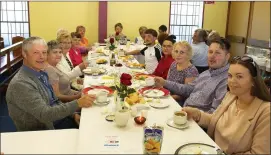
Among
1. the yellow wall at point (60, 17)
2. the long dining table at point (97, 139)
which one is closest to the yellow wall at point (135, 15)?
the yellow wall at point (60, 17)

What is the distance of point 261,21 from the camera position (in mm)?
6824

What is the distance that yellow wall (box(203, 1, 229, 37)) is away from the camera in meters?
8.09

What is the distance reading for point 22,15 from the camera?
722cm

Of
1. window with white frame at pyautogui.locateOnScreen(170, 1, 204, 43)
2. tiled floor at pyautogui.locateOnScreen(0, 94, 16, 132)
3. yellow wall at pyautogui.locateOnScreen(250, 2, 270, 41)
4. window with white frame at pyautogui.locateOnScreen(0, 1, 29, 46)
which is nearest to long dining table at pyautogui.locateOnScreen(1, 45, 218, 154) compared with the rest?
tiled floor at pyautogui.locateOnScreen(0, 94, 16, 132)

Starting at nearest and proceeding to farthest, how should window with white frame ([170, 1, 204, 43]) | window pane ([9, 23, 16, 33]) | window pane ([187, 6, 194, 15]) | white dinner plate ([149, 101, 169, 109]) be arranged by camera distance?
1. white dinner plate ([149, 101, 169, 109])
2. window pane ([9, 23, 16, 33])
3. window with white frame ([170, 1, 204, 43])
4. window pane ([187, 6, 194, 15])

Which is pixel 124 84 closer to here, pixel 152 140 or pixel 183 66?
pixel 152 140

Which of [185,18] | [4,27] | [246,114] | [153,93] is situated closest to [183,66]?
[153,93]

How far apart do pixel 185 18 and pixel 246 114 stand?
715 cm

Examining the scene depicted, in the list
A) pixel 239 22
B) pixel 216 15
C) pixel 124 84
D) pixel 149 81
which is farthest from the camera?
pixel 216 15

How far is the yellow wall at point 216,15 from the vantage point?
8.09 m

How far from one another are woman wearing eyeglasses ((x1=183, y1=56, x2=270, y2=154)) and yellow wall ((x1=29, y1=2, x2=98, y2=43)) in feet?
20.9

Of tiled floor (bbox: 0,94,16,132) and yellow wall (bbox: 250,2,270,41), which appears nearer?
tiled floor (bbox: 0,94,16,132)

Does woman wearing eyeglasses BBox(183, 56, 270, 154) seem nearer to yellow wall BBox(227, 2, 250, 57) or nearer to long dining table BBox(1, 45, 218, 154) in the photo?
long dining table BBox(1, 45, 218, 154)

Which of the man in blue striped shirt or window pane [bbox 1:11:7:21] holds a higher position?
window pane [bbox 1:11:7:21]
